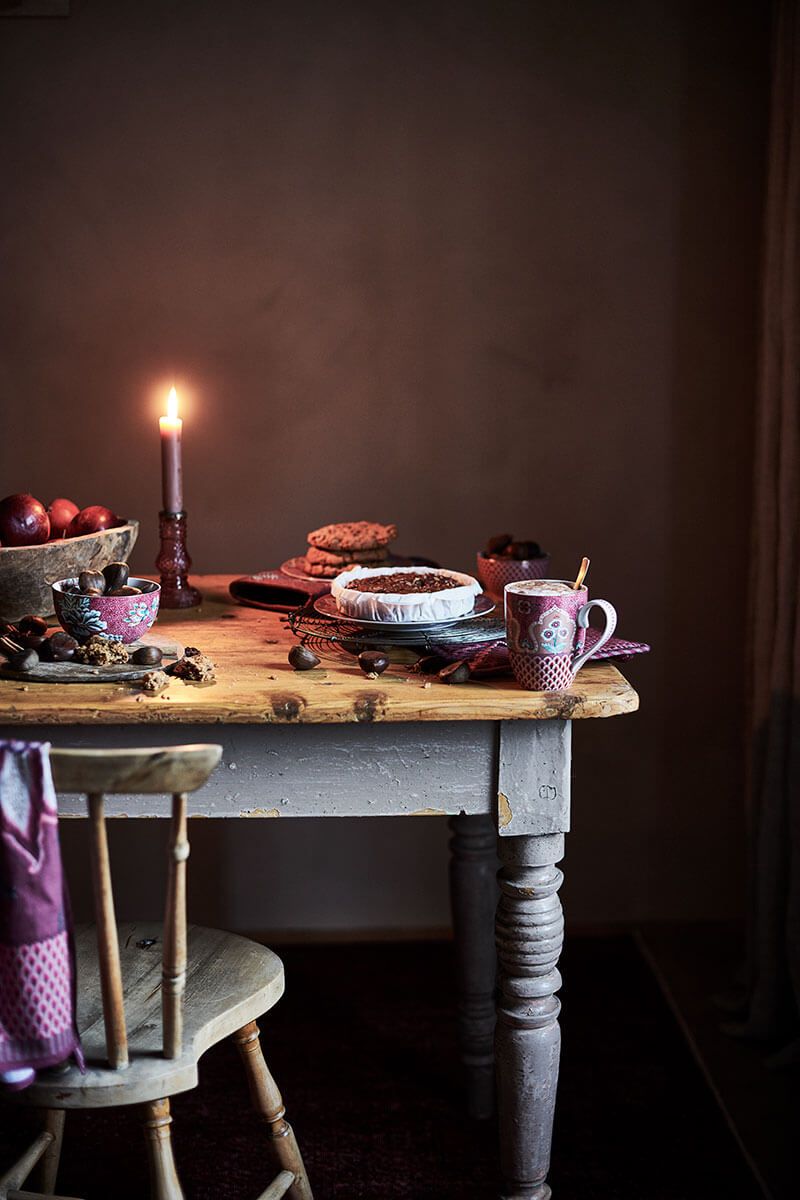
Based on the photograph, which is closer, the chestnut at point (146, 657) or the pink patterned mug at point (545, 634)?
the pink patterned mug at point (545, 634)

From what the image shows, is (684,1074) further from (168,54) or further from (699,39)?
(168,54)

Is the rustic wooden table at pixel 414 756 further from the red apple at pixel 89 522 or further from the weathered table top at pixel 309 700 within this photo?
the red apple at pixel 89 522

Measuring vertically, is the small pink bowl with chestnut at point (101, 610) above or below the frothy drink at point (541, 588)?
below

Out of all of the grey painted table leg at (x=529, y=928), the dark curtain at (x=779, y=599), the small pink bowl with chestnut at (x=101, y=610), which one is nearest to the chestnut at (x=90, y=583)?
the small pink bowl with chestnut at (x=101, y=610)

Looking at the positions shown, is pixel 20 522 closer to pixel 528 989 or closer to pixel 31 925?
pixel 31 925

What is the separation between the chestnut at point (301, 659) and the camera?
5.44 ft

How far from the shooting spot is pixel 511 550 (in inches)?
82.0

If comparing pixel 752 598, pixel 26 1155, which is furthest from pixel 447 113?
pixel 26 1155

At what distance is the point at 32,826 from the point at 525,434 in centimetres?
164

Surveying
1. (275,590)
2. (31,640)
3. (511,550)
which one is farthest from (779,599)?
(31,640)

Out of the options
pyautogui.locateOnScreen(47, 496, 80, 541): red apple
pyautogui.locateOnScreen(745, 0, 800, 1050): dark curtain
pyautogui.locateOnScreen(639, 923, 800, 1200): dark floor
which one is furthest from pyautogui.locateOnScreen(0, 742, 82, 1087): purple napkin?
pyautogui.locateOnScreen(745, 0, 800, 1050): dark curtain

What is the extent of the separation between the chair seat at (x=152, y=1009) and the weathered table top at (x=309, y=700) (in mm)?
311

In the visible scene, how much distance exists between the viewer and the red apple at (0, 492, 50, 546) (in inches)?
74.0

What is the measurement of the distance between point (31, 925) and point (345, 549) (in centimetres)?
96
